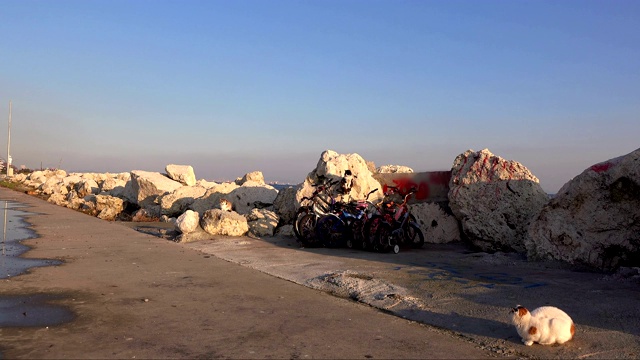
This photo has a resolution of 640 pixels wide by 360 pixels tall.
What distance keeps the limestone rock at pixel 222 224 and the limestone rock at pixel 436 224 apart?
4410mm

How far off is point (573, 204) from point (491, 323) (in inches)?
178

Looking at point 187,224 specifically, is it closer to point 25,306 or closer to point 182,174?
point 25,306

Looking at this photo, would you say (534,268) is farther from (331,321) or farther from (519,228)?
(331,321)

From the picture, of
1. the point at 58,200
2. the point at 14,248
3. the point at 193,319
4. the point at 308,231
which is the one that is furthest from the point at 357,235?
the point at 58,200

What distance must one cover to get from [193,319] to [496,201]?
7468 millimetres

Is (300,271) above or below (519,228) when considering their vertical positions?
below

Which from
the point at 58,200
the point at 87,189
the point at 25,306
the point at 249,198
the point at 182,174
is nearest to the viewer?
the point at 25,306

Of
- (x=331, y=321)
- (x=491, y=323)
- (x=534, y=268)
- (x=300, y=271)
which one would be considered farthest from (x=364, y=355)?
(x=534, y=268)

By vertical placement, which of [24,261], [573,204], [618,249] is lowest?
[24,261]

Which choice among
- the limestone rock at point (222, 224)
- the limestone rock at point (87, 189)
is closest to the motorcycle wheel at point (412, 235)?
the limestone rock at point (222, 224)

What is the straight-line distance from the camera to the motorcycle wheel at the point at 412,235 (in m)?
11.6

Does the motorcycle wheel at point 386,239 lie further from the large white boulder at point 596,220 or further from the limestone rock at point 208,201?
the limestone rock at point 208,201

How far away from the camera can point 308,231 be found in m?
11.9

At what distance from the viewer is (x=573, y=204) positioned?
899 cm
